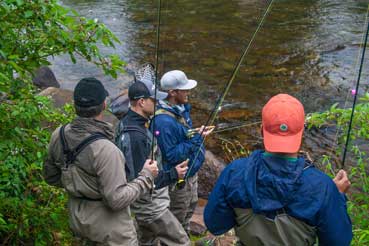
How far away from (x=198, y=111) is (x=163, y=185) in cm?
599

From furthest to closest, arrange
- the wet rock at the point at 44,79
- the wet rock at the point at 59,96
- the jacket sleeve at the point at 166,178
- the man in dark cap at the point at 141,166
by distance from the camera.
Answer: the wet rock at the point at 44,79, the wet rock at the point at 59,96, the jacket sleeve at the point at 166,178, the man in dark cap at the point at 141,166

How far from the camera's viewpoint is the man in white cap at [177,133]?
437cm

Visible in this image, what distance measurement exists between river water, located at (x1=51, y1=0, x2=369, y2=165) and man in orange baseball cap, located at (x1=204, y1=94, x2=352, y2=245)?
19.4 feet

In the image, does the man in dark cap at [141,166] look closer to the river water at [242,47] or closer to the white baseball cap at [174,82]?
the white baseball cap at [174,82]

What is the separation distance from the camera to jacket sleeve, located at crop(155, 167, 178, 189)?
4.24m

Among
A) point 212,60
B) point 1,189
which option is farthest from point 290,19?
point 1,189

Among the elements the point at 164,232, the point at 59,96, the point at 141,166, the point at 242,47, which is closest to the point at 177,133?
the point at 141,166

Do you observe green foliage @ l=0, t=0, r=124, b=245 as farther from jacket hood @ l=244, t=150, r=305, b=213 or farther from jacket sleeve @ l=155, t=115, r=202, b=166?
jacket hood @ l=244, t=150, r=305, b=213

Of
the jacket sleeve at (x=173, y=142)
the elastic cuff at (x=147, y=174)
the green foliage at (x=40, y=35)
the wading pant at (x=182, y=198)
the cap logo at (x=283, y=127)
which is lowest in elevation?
the wading pant at (x=182, y=198)

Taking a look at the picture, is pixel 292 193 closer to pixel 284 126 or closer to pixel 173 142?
pixel 284 126

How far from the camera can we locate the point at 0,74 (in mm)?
3213

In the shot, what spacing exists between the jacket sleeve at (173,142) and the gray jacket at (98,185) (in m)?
0.94

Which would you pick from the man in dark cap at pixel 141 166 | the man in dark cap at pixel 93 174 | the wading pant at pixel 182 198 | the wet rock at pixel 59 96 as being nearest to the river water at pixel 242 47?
the wet rock at pixel 59 96

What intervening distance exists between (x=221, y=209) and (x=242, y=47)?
460 inches
